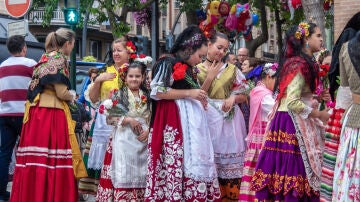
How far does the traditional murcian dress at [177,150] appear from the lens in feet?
23.3

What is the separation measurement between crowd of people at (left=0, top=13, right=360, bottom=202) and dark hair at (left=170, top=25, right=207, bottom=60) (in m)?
0.01

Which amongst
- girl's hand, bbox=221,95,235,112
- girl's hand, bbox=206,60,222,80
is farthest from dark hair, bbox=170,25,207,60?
girl's hand, bbox=221,95,235,112

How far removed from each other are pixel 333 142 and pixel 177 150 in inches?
63.2

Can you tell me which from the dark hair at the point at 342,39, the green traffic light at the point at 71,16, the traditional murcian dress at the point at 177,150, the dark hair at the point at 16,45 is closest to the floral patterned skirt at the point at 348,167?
the dark hair at the point at 342,39

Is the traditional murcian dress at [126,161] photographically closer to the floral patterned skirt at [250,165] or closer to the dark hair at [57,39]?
the dark hair at [57,39]

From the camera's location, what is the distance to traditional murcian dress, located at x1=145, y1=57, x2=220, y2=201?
7090 mm

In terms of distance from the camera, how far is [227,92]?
8211 millimetres

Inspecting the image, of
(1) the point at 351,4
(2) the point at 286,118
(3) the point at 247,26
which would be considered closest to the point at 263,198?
(2) the point at 286,118

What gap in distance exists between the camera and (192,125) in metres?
7.21

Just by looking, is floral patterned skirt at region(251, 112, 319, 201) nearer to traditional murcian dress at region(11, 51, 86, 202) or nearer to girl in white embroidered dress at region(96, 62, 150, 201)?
girl in white embroidered dress at region(96, 62, 150, 201)

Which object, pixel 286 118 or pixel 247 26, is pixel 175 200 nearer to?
pixel 286 118

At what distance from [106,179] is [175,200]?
123 cm

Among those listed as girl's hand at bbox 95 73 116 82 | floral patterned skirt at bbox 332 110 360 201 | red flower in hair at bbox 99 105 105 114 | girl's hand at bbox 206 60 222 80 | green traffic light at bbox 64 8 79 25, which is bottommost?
floral patterned skirt at bbox 332 110 360 201

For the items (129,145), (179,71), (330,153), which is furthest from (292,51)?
(129,145)
